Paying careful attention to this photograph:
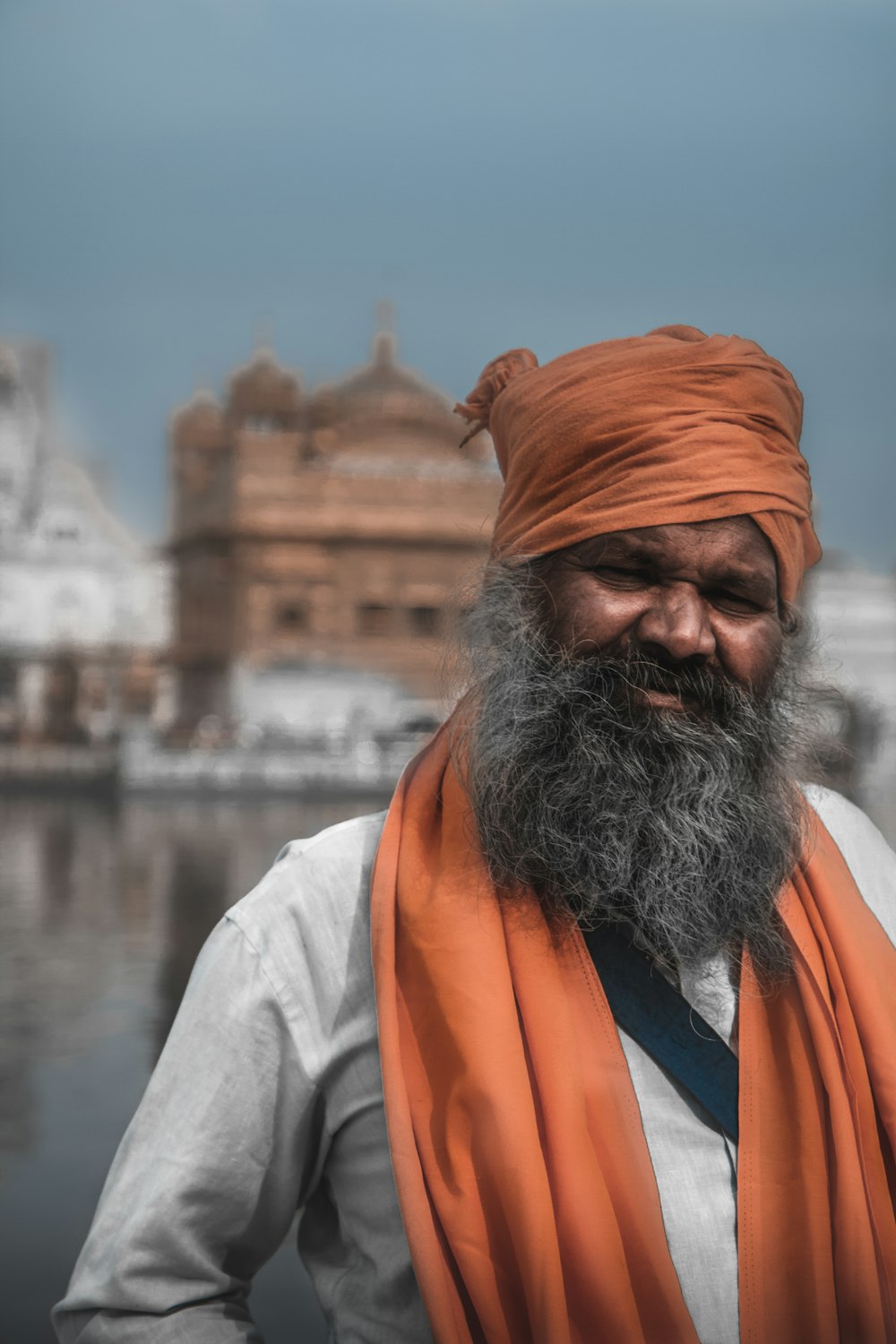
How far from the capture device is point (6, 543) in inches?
1032

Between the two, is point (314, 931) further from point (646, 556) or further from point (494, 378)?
point (494, 378)

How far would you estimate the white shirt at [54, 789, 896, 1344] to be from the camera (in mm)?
848

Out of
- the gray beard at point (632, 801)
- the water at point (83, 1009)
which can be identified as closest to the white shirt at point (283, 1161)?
the gray beard at point (632, 801)

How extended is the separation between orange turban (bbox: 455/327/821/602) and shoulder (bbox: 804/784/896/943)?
19cm

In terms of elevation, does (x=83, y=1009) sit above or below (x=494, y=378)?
below

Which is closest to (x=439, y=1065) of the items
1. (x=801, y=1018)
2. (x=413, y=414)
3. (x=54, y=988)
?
(x=801, y=1018)

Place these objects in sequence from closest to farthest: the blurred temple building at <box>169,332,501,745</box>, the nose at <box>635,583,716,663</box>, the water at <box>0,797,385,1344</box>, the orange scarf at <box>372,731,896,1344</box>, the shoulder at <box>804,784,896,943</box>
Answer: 1. the orange scarf at <box>372,731,896,1344</box>
2. the nose at <box>635,583,716,663</box>
3. the shoulder at <box>804,784,896,943</box>
4. the water at <box>0,797,385,1344</box>
5. the blurred temple building at <box>169,332,501,745</box>

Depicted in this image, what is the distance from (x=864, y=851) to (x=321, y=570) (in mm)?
22423

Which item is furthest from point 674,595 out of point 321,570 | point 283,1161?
point 321,570

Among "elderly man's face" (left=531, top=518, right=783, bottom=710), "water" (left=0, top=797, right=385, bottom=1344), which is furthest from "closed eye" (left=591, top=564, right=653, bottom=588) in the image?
"water" (left=0, top=797, right=385, bottom=1344)

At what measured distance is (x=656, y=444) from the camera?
98 cm

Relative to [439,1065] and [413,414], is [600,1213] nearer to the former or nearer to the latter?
[439,1065]

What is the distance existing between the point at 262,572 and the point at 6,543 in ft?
19.4

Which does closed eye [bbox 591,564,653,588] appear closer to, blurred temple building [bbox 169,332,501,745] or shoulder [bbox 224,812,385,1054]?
shoulder [bbox 224,812,385,1054]
